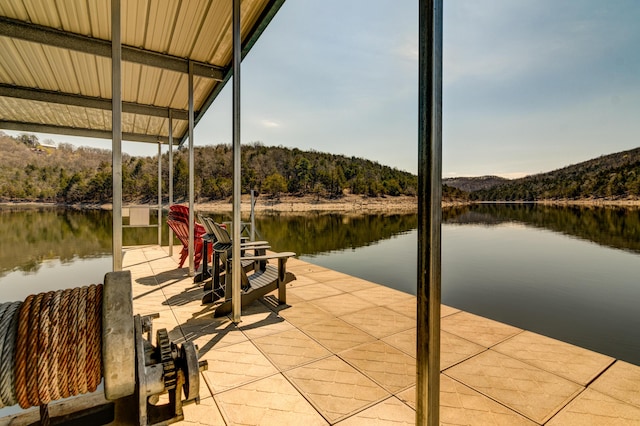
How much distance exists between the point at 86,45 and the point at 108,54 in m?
0.22

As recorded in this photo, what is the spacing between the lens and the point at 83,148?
56.0m

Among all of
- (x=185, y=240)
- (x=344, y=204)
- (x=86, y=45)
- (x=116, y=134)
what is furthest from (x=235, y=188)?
(x=344, y=204)

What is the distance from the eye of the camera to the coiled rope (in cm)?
85

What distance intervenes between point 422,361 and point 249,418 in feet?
3.31

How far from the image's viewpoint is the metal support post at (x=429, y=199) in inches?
46.4

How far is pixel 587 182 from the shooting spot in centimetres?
5075

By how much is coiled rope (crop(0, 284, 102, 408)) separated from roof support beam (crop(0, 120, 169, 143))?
877 cm

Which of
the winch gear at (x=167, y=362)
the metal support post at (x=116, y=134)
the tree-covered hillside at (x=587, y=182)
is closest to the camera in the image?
the winch gear at (x=167, y=362)

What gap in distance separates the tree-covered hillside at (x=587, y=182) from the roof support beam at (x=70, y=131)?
196 feet

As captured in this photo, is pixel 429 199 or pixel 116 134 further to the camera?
pixel 116 134

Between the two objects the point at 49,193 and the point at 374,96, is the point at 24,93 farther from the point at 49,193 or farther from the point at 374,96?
the point at 49,193

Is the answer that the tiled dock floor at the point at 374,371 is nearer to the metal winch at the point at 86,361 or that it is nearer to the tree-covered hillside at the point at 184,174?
the metal winch at the point at 86,361

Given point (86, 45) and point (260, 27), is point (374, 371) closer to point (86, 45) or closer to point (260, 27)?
point (260, 27)

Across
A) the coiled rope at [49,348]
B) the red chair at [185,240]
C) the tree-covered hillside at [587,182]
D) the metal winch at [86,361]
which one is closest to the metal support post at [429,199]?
the metal winch at [86,361]
